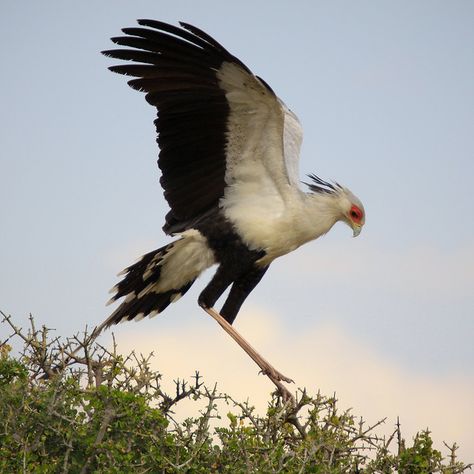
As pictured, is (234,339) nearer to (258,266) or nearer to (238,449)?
(258,266)

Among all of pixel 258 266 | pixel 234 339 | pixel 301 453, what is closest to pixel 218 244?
pixel 258 266

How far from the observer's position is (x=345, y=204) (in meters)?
6.38

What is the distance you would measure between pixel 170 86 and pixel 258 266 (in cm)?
148

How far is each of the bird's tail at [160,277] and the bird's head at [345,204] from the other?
3.42ft

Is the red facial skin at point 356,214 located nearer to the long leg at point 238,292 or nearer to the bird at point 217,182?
the bird at point 217,182

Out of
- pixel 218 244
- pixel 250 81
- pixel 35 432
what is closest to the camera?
pixel 35 432

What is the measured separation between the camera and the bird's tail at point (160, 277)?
6.00 meters

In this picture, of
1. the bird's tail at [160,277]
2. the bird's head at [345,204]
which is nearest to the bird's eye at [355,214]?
the bird's head at [345,204]

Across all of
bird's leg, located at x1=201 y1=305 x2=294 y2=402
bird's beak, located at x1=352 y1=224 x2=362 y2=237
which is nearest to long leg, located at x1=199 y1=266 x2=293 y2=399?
bird's leg, located at x1=201 y1=305 x2=294 y2=402

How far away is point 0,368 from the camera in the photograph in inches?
184

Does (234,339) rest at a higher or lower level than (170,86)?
lower

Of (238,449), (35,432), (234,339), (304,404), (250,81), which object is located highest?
(250,81)

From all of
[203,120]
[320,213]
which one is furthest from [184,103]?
[320,213]

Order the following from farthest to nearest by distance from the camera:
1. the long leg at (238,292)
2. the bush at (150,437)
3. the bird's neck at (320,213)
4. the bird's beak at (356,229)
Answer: the bird's beak at (356,229)
the long leg at (238,292)
the bird's neck at (320,213)
the bush at (150,437)
